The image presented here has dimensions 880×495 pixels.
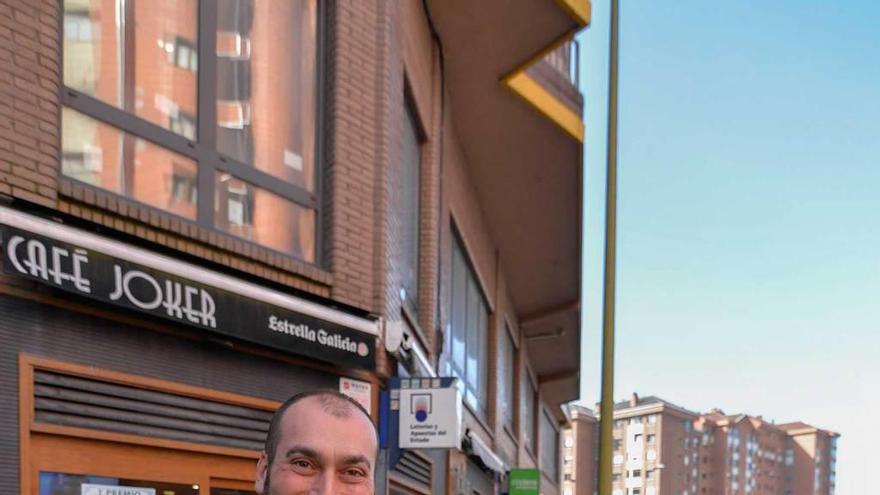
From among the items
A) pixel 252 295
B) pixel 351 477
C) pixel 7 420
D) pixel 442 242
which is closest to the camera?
pixel 351 477

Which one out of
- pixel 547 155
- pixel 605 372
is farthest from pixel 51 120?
pixel 547 155

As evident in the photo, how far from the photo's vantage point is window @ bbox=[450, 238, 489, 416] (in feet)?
58.5

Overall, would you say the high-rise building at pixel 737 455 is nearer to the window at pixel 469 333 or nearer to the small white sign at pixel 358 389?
the window at pixel 469 333

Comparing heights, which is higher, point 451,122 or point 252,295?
point 451,122

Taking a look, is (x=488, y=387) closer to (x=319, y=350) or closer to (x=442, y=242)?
(x=442, y=242)

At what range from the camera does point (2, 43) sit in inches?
252

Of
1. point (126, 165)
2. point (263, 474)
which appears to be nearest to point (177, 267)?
point (126, 165)

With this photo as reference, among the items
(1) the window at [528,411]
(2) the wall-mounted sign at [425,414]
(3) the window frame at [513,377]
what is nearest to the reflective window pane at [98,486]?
(2) the wall-mounted sign at [425,414]

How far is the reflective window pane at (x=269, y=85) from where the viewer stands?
28.4 feet

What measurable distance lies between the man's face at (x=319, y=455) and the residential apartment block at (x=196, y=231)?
4.34 meters

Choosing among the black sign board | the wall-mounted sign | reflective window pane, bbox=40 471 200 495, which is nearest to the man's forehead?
the black sign board

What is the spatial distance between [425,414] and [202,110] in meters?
3.45

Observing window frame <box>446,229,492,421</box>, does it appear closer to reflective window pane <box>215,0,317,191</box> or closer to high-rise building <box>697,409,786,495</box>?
reflective window pane <box>215,0,317,191</box>

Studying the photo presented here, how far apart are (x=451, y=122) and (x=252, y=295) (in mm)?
9775
